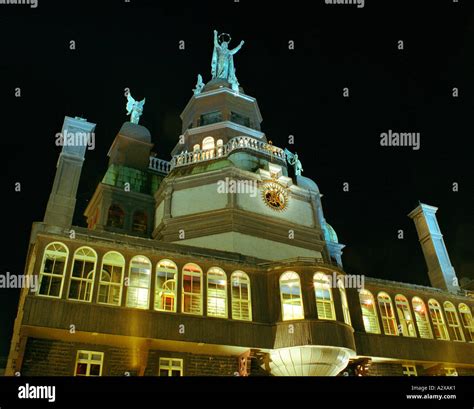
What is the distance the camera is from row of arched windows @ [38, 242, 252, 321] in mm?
22422

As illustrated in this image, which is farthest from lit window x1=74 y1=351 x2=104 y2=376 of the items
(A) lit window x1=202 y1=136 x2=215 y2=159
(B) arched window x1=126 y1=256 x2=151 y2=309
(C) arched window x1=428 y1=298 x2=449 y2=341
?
(C) arched window x1=428 y1=298 x2=449 y2=341

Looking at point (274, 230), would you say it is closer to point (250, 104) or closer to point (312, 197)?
point (312, 197)

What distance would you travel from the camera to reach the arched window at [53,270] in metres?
21.9

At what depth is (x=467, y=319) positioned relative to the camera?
31562 mm

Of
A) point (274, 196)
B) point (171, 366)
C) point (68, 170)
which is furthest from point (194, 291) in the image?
point (274, 196)

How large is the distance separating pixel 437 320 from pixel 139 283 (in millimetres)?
19745

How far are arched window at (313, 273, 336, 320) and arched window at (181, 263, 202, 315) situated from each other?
6.51 meters

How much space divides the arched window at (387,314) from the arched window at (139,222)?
18619 mm

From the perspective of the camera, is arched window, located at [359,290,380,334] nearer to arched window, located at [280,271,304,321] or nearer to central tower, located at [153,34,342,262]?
arched window, located at [280,271,304,321]

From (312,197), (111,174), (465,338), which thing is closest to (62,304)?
(111,174)

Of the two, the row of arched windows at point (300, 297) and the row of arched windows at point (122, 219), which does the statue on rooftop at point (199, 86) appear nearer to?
the row of arched windows at point (122, 219)

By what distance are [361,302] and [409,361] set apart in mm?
4572

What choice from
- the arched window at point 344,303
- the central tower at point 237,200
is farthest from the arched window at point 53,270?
the arched window at point 344,303
